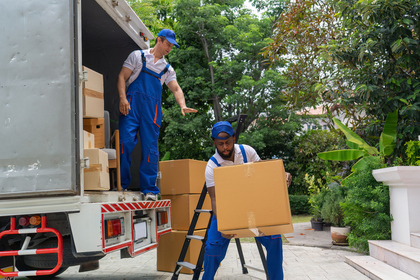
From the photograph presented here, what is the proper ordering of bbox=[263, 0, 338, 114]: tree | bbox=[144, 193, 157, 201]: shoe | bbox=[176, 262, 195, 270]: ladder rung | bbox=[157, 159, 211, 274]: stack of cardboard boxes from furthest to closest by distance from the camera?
bbox=[263, 0, 338, 114]: tree
bbox=[157, 159, 211, 274]: stack of cardboard boxes
bbox=[144, 193, 157, 201]: shoe
bbox=[176, 262, 195, 270]: ladder rung

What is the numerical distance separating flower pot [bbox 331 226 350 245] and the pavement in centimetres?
14

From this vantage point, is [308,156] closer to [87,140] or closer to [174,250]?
[174,250]

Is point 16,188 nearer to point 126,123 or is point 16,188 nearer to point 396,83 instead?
point 126,123

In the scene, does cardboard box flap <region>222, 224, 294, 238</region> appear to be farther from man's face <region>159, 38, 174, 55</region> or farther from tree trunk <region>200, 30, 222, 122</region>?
tree trunk <region>200, 30, 222, 122</region>

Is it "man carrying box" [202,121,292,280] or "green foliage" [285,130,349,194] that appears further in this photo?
"green foliage" [285,130,349,194]

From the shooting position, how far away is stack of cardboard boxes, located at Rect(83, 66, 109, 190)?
3.17 meters

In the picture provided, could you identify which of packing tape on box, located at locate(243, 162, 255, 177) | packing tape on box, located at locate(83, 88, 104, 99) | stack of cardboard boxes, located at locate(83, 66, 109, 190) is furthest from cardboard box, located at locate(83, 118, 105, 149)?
packing tape on box, located at locate(243, 162, 255, 177)

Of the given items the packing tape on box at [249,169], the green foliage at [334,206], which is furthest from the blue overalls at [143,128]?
the green foliage at [334,206]

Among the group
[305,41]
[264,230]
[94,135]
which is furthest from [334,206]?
[94,135]

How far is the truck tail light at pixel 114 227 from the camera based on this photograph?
2987 mm

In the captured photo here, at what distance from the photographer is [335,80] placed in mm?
7496

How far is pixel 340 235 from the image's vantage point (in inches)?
271

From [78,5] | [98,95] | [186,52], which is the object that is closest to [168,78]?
[98,95]

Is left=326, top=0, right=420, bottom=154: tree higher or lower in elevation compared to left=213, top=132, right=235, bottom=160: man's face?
higher
